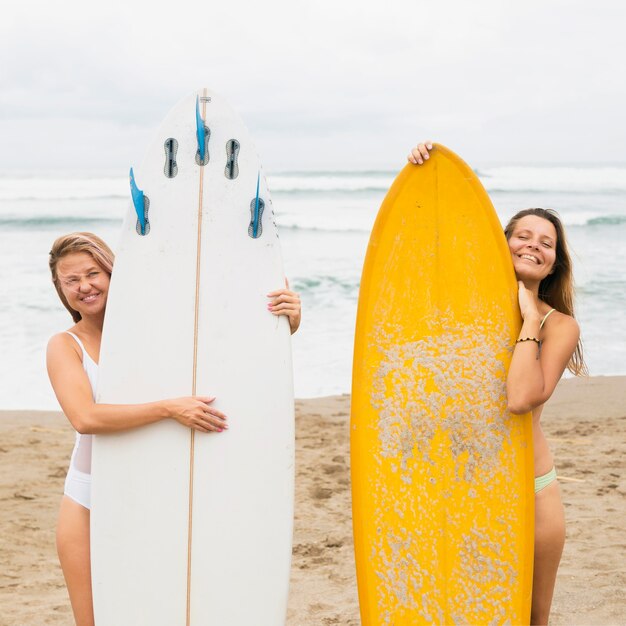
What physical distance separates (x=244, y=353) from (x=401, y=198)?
74 centimetres

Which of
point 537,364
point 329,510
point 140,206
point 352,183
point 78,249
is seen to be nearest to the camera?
point 537,364

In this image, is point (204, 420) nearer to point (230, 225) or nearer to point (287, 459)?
point (287, 459)

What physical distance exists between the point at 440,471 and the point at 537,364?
547 millimetres

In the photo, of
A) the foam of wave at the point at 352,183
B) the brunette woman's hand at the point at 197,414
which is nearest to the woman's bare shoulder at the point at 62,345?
the brunette woman's hand at the point at 197,414

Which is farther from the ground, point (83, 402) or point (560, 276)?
point (560, 276)

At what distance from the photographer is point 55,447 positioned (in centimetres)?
632

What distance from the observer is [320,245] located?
15102mm

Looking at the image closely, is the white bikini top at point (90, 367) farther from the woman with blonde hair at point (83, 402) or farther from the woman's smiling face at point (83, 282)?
the woman's smiling face at point (83, 282)

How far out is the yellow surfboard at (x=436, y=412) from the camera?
288 centimetres

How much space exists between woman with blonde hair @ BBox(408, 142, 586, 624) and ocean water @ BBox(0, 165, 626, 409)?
126 millimetres

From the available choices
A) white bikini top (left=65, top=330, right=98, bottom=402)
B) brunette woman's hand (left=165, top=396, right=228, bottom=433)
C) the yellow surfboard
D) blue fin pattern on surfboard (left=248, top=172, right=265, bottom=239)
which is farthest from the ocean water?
white bikini top (left=65, top=330, right=98, bottom=402)

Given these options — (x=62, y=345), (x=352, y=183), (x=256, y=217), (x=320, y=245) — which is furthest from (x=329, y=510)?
(x=352, y=183)

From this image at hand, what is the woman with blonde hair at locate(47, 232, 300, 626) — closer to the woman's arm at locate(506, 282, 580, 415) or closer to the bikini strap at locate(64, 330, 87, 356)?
the bikini strap at locate(64, 330, 87, 356)

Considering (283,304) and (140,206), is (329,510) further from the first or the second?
(140,206)
